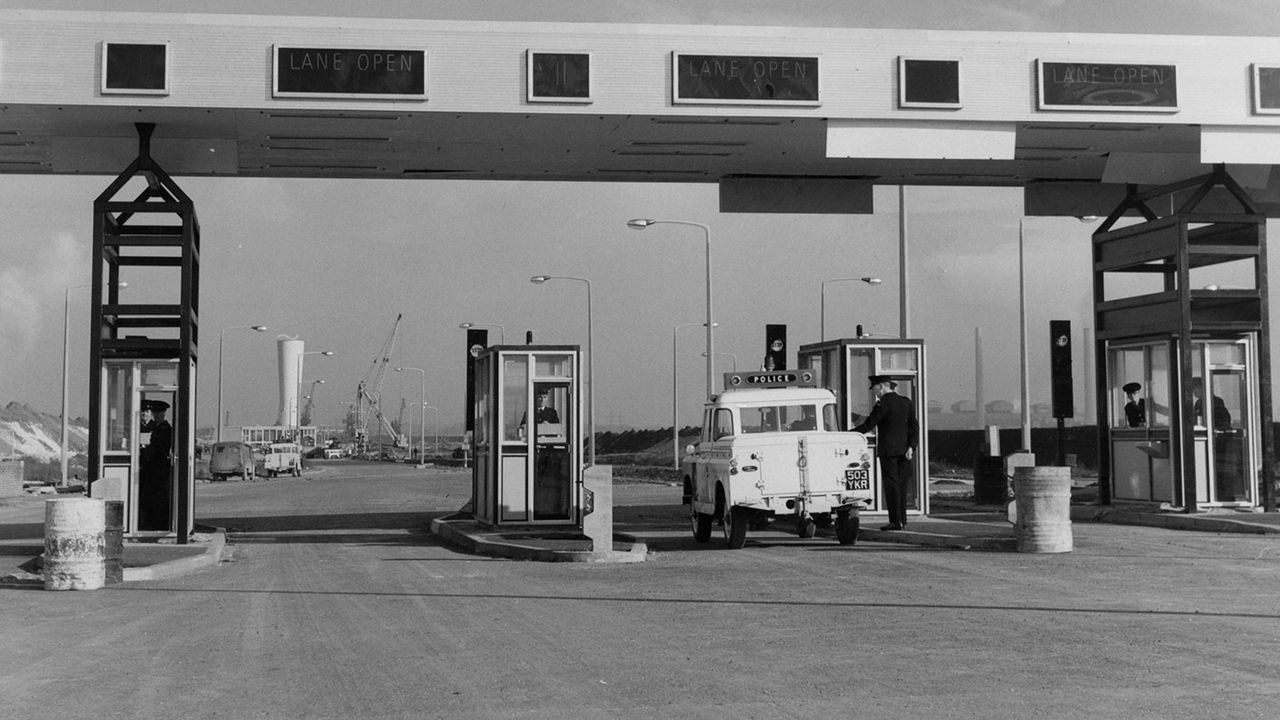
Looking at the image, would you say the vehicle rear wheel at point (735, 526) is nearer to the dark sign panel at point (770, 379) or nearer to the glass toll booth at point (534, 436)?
the dark sign panel at point (770, 379)

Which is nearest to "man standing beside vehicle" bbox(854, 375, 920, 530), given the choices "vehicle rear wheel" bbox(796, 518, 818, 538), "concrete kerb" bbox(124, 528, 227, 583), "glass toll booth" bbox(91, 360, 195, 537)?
"vehicle rear wheel" bbox(796, 518, 818, 538)

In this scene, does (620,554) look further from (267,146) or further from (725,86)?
(267,146)

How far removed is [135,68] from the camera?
1666 centimetres

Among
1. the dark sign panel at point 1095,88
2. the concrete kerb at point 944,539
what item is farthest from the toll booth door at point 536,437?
the dark sign panel at point 1095,88

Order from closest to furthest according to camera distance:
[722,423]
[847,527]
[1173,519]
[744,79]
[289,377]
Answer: [847,527], [744,79], [722,423], [1173,519], [289,377]

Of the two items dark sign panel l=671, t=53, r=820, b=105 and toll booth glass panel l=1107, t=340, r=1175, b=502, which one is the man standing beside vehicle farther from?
toll booth glass panel l=1107, t=340, r=1175, b=502

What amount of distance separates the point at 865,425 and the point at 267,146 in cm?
960

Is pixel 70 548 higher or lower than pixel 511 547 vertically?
A: higher

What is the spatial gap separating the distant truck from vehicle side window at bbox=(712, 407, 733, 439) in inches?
2135

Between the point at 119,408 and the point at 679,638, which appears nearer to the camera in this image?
the point at 679,638

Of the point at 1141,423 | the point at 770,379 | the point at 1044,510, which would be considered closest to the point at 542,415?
the point at 770,379

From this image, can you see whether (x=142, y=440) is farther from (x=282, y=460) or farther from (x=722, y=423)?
(x=282, y=460)

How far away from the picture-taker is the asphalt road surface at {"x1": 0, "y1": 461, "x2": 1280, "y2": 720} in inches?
285

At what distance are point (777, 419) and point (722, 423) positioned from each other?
2.57 ft
